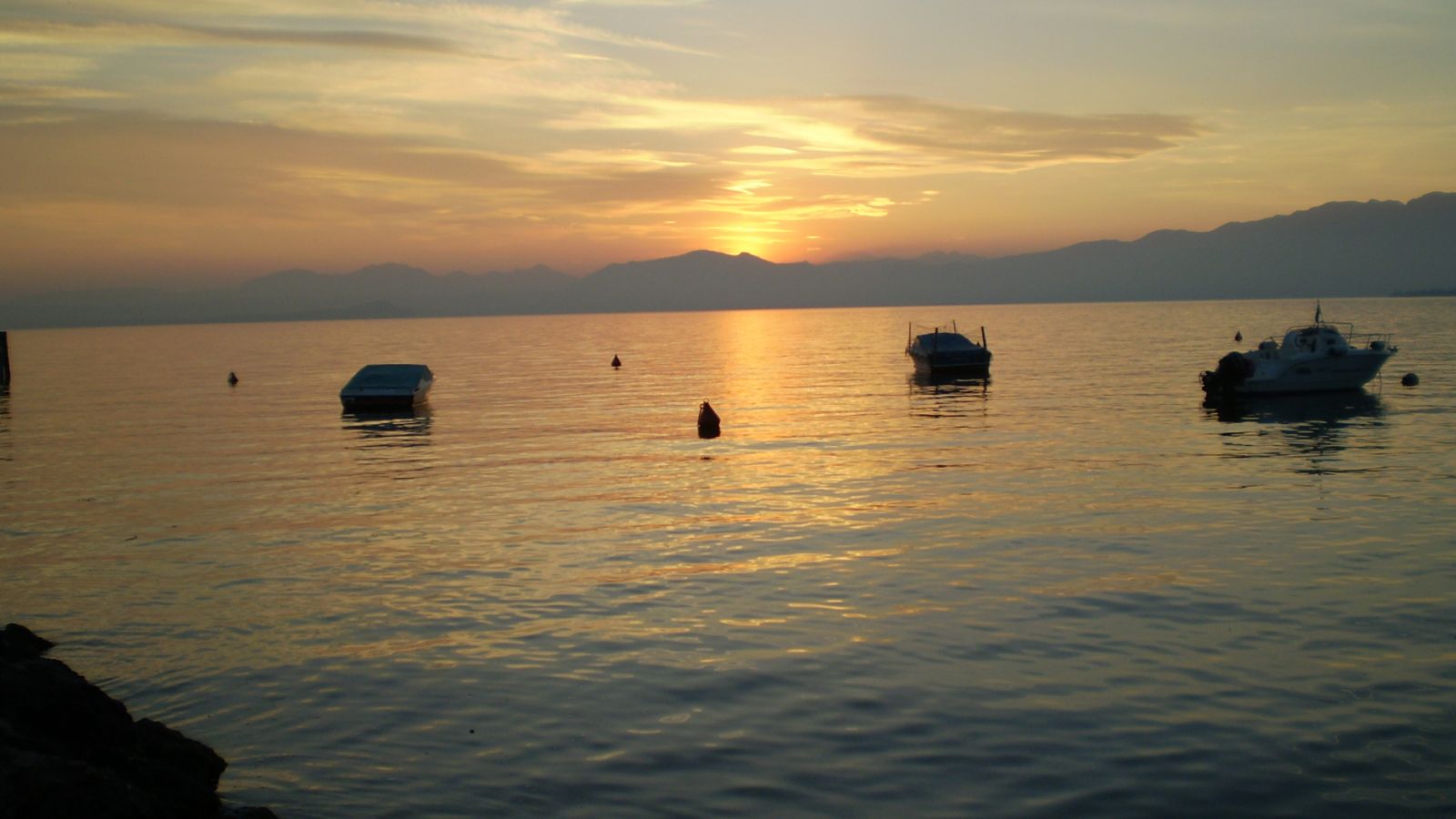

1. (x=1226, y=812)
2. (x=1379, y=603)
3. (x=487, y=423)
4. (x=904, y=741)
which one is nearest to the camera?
(x=1226, y=812)

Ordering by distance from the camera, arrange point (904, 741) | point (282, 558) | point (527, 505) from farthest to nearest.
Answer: point (527, 505) < point (282, 558) < point (904, 741)

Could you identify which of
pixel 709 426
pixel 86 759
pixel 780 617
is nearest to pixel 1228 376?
pixel 709 426

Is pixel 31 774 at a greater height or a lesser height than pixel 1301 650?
greater

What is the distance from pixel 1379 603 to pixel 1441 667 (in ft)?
9.81

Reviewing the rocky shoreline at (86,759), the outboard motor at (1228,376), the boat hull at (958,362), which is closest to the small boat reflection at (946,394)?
the boat hull at (958,362)

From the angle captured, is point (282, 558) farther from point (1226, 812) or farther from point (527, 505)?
point (1226, 812)

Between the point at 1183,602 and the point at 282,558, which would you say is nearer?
the point at 1183,602

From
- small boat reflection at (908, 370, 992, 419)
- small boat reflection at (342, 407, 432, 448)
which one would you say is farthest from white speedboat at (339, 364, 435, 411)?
small boat reflection at (908, 370, 992, 419)

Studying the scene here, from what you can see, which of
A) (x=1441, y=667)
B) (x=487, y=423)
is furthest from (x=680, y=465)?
(x=1441, y=667)

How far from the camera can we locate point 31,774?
7.36m

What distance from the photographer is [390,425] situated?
4541 cm

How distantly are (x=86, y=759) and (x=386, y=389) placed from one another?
144 feet

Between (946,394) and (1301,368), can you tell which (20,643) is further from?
(1301,368)

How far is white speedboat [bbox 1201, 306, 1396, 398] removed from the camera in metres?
49.8
